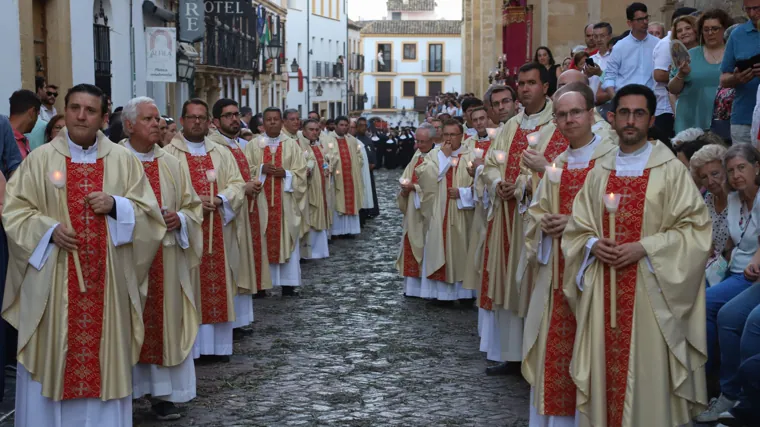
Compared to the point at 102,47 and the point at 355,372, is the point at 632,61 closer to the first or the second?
the point at 355,372

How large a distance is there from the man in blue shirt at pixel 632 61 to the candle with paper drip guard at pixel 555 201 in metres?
4.56

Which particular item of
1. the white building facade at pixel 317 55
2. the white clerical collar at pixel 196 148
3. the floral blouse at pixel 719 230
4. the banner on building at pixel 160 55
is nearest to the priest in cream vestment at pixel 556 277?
the floral blouse at pixel 719 230

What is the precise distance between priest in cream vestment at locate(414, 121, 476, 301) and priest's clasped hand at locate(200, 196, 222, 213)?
349cm

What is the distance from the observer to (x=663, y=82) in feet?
33.0

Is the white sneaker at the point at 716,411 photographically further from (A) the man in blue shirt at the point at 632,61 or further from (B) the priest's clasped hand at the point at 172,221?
(A) the man in blue shirt at the point at 632,61

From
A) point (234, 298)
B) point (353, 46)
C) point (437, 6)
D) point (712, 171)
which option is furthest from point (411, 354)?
point (437, 6)

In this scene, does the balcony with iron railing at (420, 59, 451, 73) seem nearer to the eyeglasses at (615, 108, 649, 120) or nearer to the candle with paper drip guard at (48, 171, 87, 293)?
the candle with paper drip guard at (48, 171, 87, 293)

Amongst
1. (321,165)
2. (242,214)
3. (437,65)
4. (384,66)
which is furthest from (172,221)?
(437,65)

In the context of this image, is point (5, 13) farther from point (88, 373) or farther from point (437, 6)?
point (437, 6)

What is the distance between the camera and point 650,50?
35.3 feet

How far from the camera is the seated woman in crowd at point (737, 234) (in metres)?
6.73

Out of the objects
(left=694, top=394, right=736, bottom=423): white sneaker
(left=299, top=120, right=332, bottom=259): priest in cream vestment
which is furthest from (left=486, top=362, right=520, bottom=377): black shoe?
(left=299, top=120, right=332, bottom=259): priest in cream vestment

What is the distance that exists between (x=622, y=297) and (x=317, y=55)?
57.2 metres

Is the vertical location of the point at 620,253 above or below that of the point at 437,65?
below
